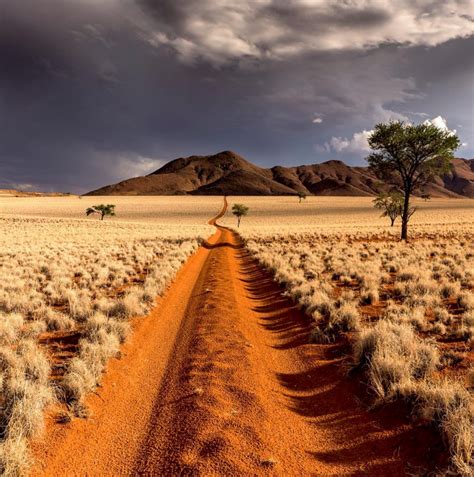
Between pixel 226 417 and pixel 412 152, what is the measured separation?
112 feet

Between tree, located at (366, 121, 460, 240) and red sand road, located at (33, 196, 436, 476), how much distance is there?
2935 cm

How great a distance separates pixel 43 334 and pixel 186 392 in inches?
211

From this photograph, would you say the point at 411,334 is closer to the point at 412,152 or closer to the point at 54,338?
the point at 54,338

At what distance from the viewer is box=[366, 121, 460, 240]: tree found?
101 ft

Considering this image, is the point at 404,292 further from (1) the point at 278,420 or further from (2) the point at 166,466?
(2) the point at 166,466

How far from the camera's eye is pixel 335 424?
5.26 meters

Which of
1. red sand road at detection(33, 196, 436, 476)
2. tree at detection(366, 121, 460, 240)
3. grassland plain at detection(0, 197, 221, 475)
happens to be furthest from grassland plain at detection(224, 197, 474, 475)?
tree at detection(366, 121, 460, 240)

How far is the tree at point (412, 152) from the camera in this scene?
101 ft

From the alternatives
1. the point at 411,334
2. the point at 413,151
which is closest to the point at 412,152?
the point at 413,151

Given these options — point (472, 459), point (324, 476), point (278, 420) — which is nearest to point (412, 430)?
point (472, 459)

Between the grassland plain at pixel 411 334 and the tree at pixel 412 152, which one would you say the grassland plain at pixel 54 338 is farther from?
the tree at pixel 412 152

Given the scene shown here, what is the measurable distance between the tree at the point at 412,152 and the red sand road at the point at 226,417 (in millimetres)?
29353

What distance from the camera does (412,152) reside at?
32062mm

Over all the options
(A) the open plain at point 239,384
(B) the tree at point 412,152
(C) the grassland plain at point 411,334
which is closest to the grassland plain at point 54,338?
(A) the open plain at point 239,384
